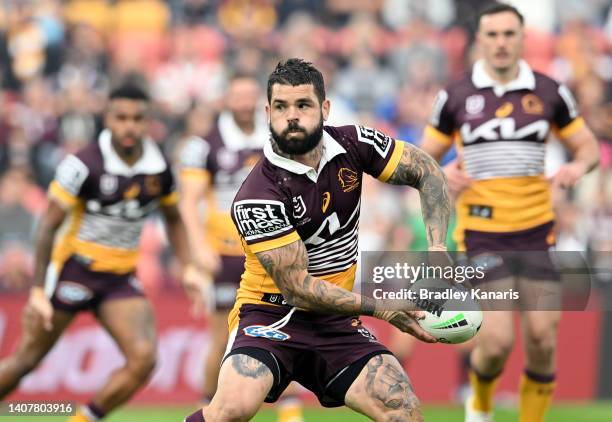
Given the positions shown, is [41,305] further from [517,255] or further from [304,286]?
[517,255]

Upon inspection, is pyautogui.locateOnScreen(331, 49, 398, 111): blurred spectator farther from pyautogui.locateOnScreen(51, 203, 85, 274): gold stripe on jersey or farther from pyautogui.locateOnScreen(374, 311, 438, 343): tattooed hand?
pyautogui.locateOnScreen(374, 311, 438, 343): tattooed hand

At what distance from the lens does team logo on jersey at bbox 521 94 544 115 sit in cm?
851

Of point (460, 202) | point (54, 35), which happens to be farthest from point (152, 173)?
point (54, 35)

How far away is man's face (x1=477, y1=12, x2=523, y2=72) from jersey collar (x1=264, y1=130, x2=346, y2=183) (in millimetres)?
2268

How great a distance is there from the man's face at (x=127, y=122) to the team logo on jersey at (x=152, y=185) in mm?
273

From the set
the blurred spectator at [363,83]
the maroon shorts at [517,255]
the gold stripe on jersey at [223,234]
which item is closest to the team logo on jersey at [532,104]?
the maroon shorts at [517,255]

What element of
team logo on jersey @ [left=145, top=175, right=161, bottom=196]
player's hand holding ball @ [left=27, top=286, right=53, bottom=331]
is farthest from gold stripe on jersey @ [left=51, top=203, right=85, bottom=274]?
team logo on jersey @ [left=145, top=175, right=161, bottom=196]

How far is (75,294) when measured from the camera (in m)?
9.23

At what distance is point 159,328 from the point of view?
482 inches

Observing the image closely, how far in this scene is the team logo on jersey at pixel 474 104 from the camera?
8562mm

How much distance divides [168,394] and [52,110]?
467 cm

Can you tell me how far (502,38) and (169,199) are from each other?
9.25 ft

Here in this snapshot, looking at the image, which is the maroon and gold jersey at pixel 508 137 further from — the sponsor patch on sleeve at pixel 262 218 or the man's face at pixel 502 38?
the sponsor patch on sleeve at pixel 262 218

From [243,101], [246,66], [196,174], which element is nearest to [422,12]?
[246,66]
